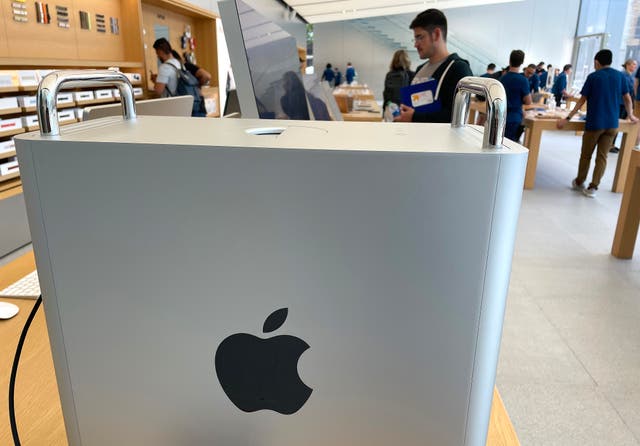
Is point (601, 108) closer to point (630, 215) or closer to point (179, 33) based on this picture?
point (630, 215)

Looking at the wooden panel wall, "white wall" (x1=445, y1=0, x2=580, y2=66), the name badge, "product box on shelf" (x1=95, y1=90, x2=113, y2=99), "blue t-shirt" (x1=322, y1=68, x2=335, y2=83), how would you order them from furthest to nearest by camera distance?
"blue t-shirt" (x1=322, y1=68, x2=335, y2=83)
"white wall" (x1=445, y1=0, x2=580, y2=66)
the wooden panel wall
"product box on shelf" (x1=95, y1=90, x2=113, y2=99)
the name badge

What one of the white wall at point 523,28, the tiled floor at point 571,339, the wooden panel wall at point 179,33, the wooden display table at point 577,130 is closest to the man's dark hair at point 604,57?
the wooden display table at point 577,130

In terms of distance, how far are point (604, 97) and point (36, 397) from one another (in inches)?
200

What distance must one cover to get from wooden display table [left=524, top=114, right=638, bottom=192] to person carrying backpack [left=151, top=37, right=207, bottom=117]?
336 cm

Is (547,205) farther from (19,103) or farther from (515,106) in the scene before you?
(19,103)

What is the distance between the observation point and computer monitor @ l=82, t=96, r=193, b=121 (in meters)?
0.91

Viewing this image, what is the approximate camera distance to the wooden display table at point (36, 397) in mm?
595

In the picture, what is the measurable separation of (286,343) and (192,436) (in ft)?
0.47

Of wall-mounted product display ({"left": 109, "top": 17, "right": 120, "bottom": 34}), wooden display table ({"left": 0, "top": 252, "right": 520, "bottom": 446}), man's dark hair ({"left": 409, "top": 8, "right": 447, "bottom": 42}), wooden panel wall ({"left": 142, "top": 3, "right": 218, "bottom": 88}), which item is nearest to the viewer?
wooden display table ({"left": 0, "top": 252, "right": 520, "bottom": 446})

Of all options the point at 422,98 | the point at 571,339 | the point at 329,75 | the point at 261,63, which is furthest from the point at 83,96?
the point at 329,75

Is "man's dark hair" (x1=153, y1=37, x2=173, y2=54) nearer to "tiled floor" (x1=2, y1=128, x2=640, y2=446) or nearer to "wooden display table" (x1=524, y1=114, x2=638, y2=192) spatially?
"tiled floor" (x1=2, y1=128, x2=640, y2=446)

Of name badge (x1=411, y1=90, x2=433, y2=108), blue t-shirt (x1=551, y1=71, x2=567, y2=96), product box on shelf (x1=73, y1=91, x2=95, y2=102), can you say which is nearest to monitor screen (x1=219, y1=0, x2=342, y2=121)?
name badge (x1=411, y1=90, x2=433, y2=108)

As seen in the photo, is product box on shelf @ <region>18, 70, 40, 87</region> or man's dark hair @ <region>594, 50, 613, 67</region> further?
man's dark hair @ <region>594, 50, 613, 67</region>

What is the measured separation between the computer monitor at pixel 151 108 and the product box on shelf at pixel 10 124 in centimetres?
182
